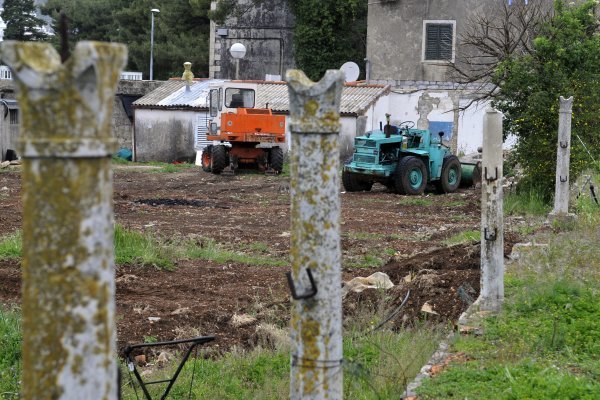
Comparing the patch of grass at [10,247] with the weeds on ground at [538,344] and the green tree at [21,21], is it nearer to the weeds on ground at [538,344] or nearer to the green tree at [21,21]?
the weeds on ground at [538,344]

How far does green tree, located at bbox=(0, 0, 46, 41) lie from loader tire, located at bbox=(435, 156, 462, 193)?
3607cm

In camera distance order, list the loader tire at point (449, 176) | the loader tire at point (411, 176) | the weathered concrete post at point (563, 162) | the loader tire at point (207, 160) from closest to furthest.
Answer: the weathered concrete post at point (563, 162) < the loader tire at point (411, 176) < the loader tire at point (449, 176) < the loader tire at point (207, 160)

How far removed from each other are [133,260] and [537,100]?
8.25 meters

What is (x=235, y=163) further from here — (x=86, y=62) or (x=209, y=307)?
(x=86, y=62)

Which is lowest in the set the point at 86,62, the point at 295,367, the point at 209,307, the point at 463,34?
the point at 209,307

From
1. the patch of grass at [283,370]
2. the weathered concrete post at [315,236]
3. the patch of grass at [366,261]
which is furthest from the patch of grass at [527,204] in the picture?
the weathered concrete post at [315,236]

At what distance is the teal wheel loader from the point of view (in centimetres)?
2350

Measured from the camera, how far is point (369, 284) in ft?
36.5

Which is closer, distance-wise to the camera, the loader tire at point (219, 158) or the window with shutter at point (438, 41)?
the loader tire at point (219, 158)

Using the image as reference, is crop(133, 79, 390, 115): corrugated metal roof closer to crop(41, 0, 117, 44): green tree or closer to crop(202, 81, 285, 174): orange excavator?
crop(202, 81, 285, 174): orange excavator

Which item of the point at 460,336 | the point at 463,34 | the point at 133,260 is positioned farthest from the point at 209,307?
the point at 463,34

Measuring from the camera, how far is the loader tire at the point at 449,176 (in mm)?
24516

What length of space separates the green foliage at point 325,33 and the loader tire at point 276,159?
474 inches

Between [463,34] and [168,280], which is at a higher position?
[463,34]
